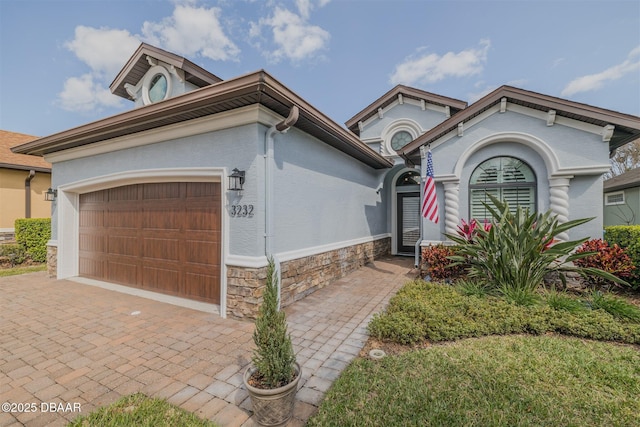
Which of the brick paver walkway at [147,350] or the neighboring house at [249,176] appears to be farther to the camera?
the neighboring house at [249,176]

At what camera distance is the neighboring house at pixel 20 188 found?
34.1 ft

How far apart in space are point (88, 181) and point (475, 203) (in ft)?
32.6

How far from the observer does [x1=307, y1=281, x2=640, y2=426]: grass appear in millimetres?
2396

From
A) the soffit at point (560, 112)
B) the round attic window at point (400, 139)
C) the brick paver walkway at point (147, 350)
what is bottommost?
the brick paver walkway at point (147, 350)

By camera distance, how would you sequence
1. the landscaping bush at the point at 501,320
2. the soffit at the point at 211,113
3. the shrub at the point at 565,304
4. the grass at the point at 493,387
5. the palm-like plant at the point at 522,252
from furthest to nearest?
the palm-like plant at the point at 522,252 → the shrub at the point at 565,304 → the soffit at the point at 211,113 → the landscaping bush at the point at 501,320 → the grass at the point at 493,387

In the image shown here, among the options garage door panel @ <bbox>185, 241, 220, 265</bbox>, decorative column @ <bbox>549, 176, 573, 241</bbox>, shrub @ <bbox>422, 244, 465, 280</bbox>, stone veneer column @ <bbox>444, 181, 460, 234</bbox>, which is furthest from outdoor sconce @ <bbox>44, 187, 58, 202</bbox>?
decorative column @ <bbox>549, 176, 573, 241</bbox>

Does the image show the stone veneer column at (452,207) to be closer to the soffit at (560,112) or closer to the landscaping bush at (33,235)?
the soffit at (560,112)

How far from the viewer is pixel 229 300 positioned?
477 centimetres

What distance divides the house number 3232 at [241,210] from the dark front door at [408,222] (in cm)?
824

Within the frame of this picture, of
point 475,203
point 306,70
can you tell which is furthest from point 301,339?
point 306,70

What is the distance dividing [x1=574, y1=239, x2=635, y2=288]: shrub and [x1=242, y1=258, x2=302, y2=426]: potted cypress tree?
20.9 ft

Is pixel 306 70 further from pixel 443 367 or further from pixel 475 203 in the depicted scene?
pixel 443 367

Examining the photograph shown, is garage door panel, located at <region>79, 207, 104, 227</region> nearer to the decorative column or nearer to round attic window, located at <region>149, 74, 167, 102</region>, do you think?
round attic window, located at <region>149, 74, 167, 102</region>

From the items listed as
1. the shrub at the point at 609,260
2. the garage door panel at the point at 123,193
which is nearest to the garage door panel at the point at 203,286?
the garage door panel at the point at 123,193
